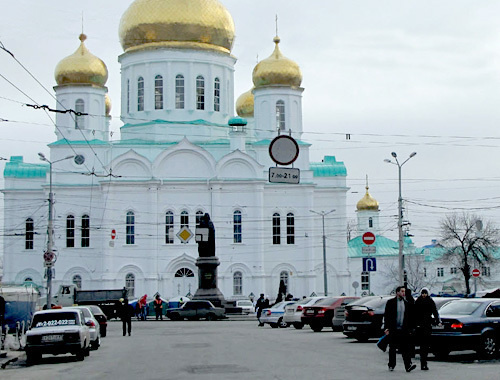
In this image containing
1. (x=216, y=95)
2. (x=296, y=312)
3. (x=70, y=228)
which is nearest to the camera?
(x=296, y=312)

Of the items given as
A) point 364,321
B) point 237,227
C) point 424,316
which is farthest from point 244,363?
point 237,227

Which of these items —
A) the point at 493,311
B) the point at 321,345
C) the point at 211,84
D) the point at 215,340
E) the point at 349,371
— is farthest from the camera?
the point at 211,84

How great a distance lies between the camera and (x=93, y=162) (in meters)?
65.2

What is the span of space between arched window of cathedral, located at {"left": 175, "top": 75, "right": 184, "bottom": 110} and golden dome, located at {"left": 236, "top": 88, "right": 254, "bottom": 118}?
9365 mm

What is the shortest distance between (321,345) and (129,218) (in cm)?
4100

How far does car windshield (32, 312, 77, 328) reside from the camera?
69.5ft

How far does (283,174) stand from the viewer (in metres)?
17.5

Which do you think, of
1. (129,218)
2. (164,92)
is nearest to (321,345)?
(129,218)

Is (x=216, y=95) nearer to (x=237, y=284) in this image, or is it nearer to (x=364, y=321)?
(x=237, y=284)

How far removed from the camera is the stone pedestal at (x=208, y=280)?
48.5 m

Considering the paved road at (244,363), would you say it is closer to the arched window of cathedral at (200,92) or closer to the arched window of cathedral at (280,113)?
the arched window of cathedral at (280,113)

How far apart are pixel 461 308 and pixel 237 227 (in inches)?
1773

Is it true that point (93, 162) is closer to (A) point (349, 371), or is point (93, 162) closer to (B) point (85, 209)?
(B) point (85, 209)

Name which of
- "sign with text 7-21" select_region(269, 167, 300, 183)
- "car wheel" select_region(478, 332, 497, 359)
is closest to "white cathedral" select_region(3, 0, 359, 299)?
"car wheel" select_region(478, 332, 497, 359)
